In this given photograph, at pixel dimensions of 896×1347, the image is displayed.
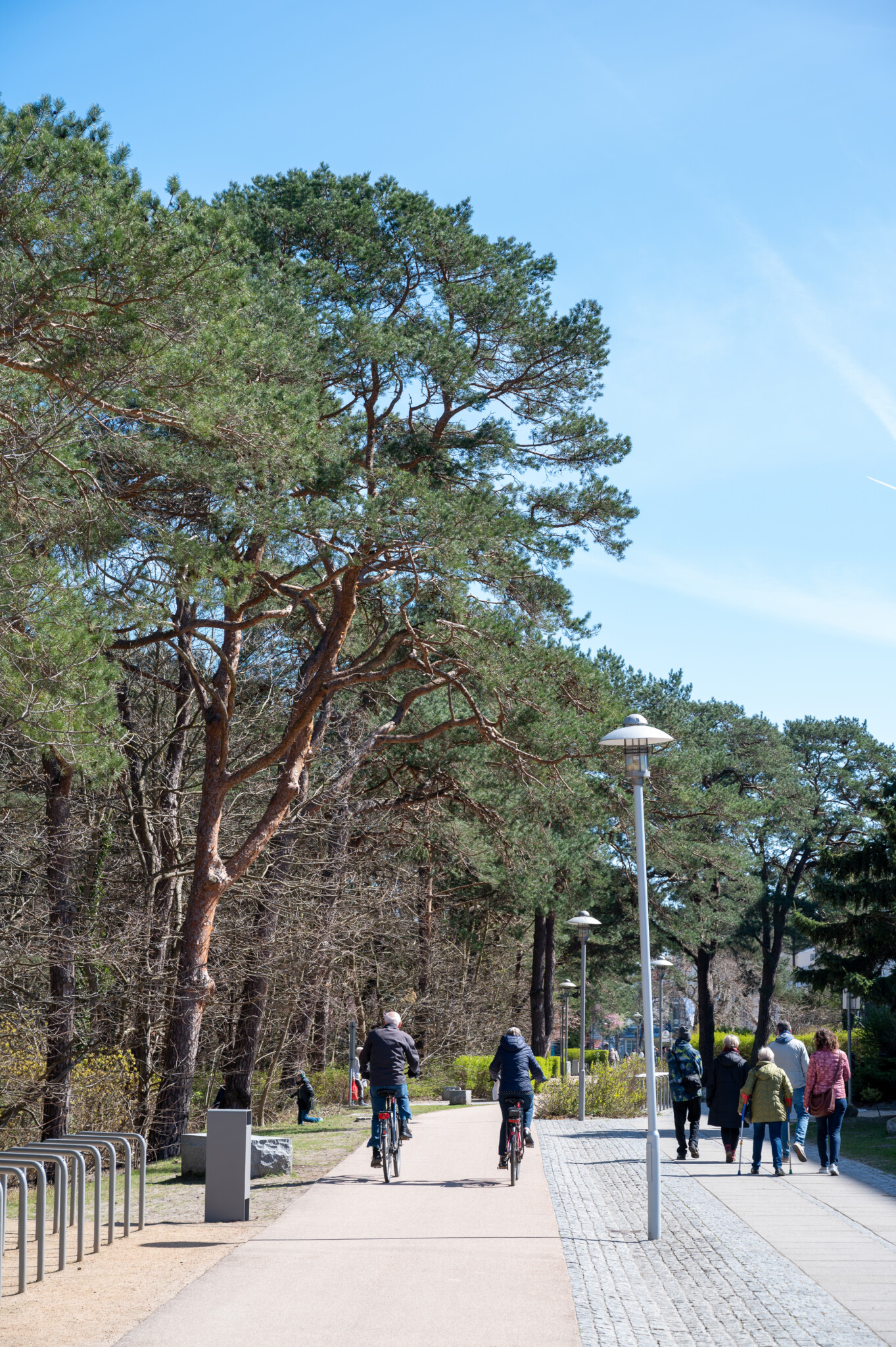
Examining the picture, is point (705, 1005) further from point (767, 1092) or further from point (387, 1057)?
point (387, 1057)

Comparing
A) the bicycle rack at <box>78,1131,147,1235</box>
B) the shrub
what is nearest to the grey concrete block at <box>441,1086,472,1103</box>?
the shrub

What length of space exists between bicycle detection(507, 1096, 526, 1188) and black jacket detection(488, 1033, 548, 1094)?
0.43ft

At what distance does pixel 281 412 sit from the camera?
39.1 ft

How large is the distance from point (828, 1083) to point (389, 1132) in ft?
15.4

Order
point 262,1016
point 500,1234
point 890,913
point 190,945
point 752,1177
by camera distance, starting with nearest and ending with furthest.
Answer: point 500,1234 → point 752,1177 → point 190,945 → point 262,1016 → point 890,913

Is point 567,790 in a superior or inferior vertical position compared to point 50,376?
inferior

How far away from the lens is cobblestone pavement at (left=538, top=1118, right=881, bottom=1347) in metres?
6.30

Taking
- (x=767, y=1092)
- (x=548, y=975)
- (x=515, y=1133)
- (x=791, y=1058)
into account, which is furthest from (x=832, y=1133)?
(x=548, y=975)

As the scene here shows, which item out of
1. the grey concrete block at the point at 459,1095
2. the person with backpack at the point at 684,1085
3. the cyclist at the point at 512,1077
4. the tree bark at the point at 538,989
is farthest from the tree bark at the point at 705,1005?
the cyclist at the point at 512,1077

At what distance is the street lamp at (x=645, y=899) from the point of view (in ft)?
30.0

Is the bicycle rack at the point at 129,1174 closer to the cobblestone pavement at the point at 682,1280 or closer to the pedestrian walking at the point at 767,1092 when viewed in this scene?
the cobblestone pavement at the point at 682,1280

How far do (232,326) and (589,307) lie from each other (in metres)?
→ 7.73

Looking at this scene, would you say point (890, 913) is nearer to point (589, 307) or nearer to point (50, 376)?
point (589, 307)

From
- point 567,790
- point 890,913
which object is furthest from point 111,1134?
point 890,913
